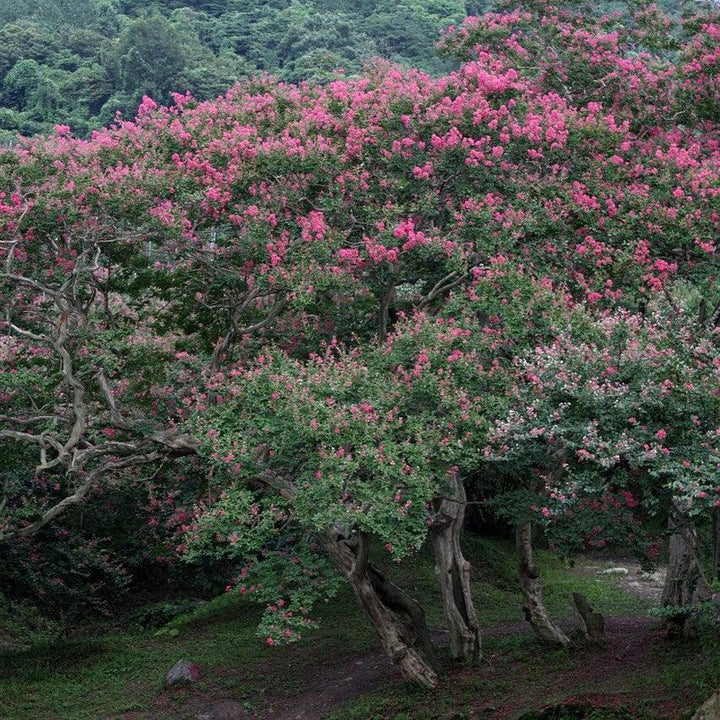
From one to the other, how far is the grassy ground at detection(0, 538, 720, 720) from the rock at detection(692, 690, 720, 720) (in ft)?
3.49

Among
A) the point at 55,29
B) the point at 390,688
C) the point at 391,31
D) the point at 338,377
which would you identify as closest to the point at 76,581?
the point at 390,688

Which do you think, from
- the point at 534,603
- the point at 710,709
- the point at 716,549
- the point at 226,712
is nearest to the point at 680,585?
the point at 534,603

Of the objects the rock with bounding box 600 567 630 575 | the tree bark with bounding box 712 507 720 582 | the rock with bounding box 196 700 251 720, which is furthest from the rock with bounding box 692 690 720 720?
the rock with bounding box 600 567 630 575

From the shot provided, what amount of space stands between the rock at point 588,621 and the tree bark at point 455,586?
1.57 metres

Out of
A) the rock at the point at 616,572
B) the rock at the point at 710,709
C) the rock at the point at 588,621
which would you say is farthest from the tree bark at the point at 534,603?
the rock at the point at 616,572

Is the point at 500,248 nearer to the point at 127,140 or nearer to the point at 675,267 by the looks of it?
the point at 675,267

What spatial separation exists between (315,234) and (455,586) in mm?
5454

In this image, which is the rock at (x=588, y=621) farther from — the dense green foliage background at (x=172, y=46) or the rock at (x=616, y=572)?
the dense green foliage background at (x=172, y=46)

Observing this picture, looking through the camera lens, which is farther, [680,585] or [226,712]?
[226,712]

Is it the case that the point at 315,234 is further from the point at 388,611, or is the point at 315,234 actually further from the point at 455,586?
the point at 455,586

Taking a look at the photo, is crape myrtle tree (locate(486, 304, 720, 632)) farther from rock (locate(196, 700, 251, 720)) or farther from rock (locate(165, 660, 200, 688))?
rock (locate(165, 660, 200, 688))

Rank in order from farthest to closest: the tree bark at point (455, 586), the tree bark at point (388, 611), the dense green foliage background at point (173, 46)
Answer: the dense green foliage background at point (173, 46)
the tree bark at point (455, 586)
the tree bark at point (388, 611)

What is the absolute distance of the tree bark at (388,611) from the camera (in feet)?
43.6

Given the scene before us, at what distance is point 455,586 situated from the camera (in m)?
14.9
